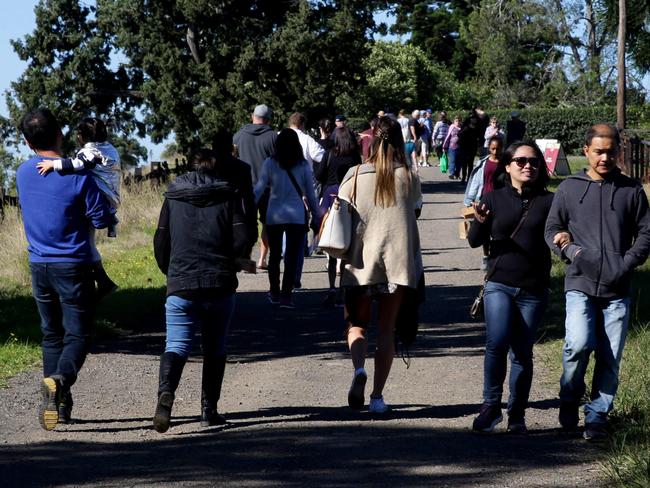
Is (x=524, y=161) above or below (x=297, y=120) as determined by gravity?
below

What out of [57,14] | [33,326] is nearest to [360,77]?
[57,14]

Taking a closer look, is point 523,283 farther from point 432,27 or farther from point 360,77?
point 432,27

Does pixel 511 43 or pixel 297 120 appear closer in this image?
pixel 297 120

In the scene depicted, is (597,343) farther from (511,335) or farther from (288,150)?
(288,150)

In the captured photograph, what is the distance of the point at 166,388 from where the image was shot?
7.02m

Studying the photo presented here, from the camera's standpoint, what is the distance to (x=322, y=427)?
7336mm

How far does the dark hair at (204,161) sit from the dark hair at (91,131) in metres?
2.53

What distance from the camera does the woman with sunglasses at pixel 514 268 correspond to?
23.0ft

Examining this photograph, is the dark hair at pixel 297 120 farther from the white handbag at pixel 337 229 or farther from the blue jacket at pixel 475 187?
the white handbag at pixel 337 229

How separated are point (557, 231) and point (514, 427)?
123cm

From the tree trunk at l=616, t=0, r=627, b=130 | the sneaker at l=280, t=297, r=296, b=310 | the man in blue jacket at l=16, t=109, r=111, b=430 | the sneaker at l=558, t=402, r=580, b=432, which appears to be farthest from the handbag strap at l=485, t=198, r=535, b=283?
the tree trunk at l=616, t=0, r=627, b=130

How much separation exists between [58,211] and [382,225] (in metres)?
1.96

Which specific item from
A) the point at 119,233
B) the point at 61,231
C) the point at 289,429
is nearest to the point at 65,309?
the point at 61,231

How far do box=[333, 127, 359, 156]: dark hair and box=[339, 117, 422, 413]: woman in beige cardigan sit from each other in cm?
534
